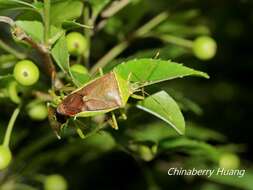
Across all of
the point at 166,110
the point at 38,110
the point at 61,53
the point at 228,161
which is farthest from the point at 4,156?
the point at 228,161

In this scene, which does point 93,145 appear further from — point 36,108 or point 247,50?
point 247,50

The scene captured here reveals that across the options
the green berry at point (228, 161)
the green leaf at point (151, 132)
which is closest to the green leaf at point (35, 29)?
the green leaf at point (151, 132)

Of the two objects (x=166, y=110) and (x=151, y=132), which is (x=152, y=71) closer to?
(x=166, y=110)

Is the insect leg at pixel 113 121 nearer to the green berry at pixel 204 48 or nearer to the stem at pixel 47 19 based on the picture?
the stem at pixel 47 19

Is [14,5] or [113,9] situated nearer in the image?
[14,5]

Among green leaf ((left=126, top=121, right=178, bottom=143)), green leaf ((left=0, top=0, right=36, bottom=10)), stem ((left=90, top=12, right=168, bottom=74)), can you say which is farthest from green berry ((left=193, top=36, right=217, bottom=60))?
green leaf ((left=0, top=0, right=36, bottom=10))

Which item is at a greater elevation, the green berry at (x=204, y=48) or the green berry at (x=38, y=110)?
the green berry at (x=204, y=48)
